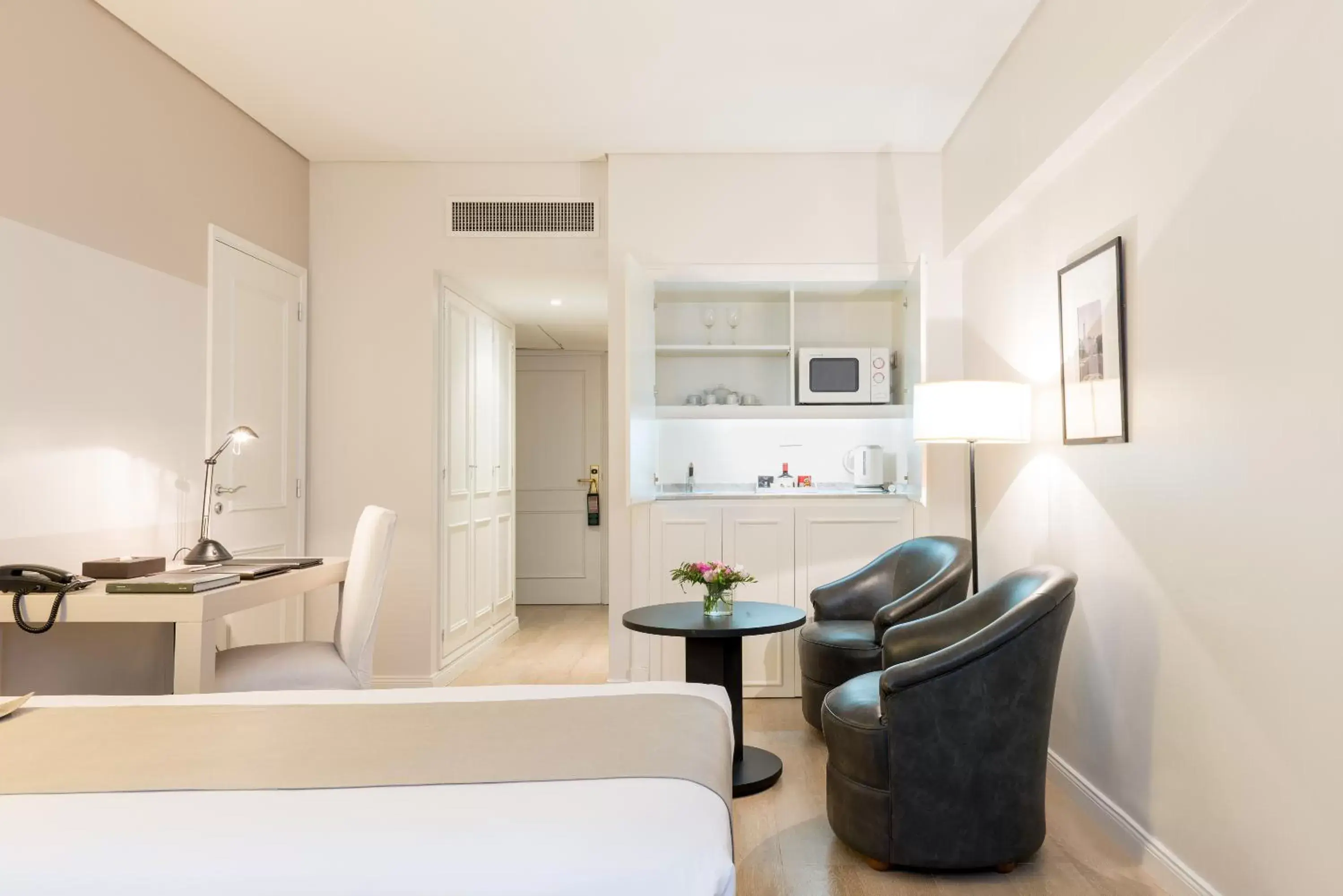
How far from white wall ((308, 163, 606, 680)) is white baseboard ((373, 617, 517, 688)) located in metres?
0.04

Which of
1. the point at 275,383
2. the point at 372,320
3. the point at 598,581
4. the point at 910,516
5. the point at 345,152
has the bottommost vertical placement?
the point at 598,581

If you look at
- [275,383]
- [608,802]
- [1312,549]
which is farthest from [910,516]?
[608,802]

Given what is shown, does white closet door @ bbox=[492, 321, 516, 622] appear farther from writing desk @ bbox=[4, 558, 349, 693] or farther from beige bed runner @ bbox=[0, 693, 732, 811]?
beige bed runner @ bbox=[0, 693, 732, 811]

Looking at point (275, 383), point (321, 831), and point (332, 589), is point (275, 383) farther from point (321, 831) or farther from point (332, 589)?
point (321, 831)

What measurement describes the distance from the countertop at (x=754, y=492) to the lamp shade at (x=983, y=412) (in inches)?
48.6

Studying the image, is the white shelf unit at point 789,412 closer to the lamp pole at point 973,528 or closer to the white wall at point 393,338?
the white wall at point 393,338

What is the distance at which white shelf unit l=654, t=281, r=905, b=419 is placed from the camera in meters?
5.21

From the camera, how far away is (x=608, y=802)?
1.43 metres

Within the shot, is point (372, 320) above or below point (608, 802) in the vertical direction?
above

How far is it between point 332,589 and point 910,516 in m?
2.95

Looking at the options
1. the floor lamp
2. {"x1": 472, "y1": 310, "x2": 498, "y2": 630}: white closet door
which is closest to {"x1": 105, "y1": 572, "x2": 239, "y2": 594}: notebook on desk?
the floor lamp

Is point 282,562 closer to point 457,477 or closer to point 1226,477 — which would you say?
point 457,477

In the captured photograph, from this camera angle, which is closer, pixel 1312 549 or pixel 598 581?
pixel 1312 549

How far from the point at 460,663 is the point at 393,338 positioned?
186 centimetres
